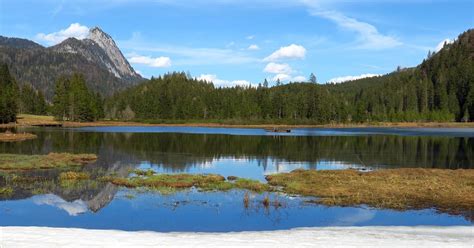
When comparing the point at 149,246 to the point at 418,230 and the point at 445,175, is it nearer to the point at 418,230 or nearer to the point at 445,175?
the point at 418,230

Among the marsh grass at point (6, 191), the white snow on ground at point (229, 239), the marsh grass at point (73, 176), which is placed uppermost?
the white snow on ground at point (229, 239)

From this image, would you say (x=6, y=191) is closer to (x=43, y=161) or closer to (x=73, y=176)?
(x=73, y=176)

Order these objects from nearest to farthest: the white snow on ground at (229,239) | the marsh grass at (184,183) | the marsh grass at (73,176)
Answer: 1. the white snow on ground at (229,239)
2. the marsh grass at (184,183)
3. the marsh grass at (73,176)

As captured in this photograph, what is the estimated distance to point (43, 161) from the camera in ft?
165

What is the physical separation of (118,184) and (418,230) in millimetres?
24587

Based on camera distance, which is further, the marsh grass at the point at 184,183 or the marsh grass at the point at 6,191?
the marsh grass at the point at 184,183

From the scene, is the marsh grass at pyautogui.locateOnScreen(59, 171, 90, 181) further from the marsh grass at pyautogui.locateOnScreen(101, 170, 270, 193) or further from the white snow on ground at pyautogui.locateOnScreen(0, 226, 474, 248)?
the white snow on ground at pyautogui.locateOnScreen(0, 226, 474, 248)

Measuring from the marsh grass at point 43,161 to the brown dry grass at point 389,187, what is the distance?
907 inches

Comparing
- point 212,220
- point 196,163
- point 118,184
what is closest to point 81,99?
point 196,163

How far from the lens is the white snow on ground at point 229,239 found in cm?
1644

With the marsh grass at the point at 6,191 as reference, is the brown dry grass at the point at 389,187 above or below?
above

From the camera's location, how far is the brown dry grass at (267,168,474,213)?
31.5 metres

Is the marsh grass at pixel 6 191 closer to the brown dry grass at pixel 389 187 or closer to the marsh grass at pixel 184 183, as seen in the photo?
the marsh grass at pixel 184 183

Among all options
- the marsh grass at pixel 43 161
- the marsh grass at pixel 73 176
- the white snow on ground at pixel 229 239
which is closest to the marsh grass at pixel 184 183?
the marsh grass at pixel 73 176
